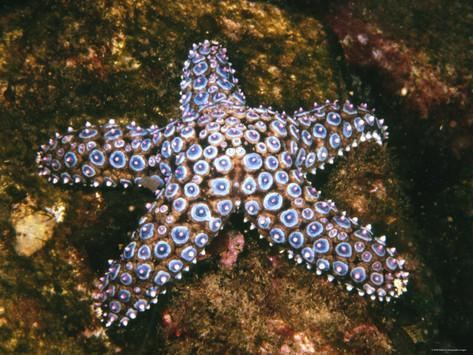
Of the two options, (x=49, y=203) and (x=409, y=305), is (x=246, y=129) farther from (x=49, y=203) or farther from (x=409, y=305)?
(x=409, y=305)

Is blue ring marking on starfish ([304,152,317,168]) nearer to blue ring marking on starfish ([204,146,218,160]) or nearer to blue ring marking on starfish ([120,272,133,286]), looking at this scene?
blue ring marking on starfish ([204,146,218,160])

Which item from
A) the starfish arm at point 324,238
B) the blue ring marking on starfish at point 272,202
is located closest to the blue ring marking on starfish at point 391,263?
the starfish arm at point 324,238

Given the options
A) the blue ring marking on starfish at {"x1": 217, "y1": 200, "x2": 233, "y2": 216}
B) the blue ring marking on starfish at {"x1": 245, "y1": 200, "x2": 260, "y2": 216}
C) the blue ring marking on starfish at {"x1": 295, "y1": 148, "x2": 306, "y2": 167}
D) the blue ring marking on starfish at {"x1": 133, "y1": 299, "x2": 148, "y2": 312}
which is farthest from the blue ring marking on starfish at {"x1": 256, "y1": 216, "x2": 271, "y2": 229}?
the blue ring marking on starfish at {"x1": 133, "y1": 299, "x2": 148, "y2": 312}

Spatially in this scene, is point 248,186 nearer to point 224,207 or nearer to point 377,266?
point 224,207

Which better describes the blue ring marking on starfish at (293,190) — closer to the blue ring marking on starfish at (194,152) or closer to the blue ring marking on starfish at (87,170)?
the blue ring marking on starfish at (194,152)

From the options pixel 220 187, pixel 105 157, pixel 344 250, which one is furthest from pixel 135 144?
pixel 344 250
